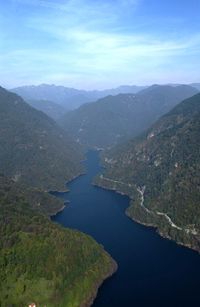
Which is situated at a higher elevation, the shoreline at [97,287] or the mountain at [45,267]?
the mountain at [45,267]

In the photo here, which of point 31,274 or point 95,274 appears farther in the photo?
point 95,274

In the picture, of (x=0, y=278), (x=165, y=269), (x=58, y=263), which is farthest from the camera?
(x=165, y=269)

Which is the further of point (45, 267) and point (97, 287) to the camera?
point (97, 287)

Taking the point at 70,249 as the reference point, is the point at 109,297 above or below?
below

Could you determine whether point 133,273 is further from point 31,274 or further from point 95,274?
point 31,274

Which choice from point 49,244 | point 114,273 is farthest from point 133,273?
point 49,244

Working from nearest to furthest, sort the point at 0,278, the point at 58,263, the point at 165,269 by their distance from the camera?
the point at 0,278
the point at 58,263
the point at 165,269

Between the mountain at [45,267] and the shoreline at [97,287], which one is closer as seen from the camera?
the mountain at [45,267]

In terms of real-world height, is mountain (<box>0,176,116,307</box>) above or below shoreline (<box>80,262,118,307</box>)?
above
